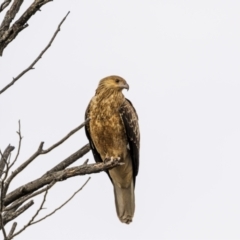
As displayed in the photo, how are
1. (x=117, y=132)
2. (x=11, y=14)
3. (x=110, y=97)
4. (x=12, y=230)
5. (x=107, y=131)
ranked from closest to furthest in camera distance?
1. (x=12, y=230)
2. (x=11, y=14)
3. (x=107, y=131)
4. (x=117, y=132)
5. (x=110, y=97)

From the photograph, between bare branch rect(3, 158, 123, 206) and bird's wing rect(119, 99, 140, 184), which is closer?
bare branch rect(3, 158, 123, 206)

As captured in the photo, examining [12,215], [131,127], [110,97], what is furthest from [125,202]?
[12,215]

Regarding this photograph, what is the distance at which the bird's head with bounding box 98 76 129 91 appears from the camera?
8523 mm

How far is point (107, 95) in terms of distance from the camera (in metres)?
8.34

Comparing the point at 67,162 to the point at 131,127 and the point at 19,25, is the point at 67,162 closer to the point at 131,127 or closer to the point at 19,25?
the point at 19,25

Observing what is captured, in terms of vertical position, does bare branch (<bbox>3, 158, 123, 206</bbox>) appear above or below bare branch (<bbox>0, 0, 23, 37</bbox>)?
below

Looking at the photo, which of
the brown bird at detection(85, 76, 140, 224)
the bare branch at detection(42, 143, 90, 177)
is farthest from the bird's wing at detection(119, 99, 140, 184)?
the bare branch at detection(42, 143, 90, 177)

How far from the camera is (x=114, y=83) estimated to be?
28.2 ft

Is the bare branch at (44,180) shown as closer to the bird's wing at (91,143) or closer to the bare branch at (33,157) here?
the bare branch at (33,157)

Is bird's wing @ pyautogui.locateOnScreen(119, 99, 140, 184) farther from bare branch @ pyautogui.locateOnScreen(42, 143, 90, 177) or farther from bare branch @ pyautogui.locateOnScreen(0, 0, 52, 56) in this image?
bare branch @ pyautogui.locateOnScreen(0, 0, 52, 56)

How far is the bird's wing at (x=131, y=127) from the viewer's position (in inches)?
325

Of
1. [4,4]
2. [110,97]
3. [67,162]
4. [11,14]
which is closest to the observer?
[4,4]

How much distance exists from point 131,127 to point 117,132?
0.18 m

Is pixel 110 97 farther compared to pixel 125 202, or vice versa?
pixel 125 202
